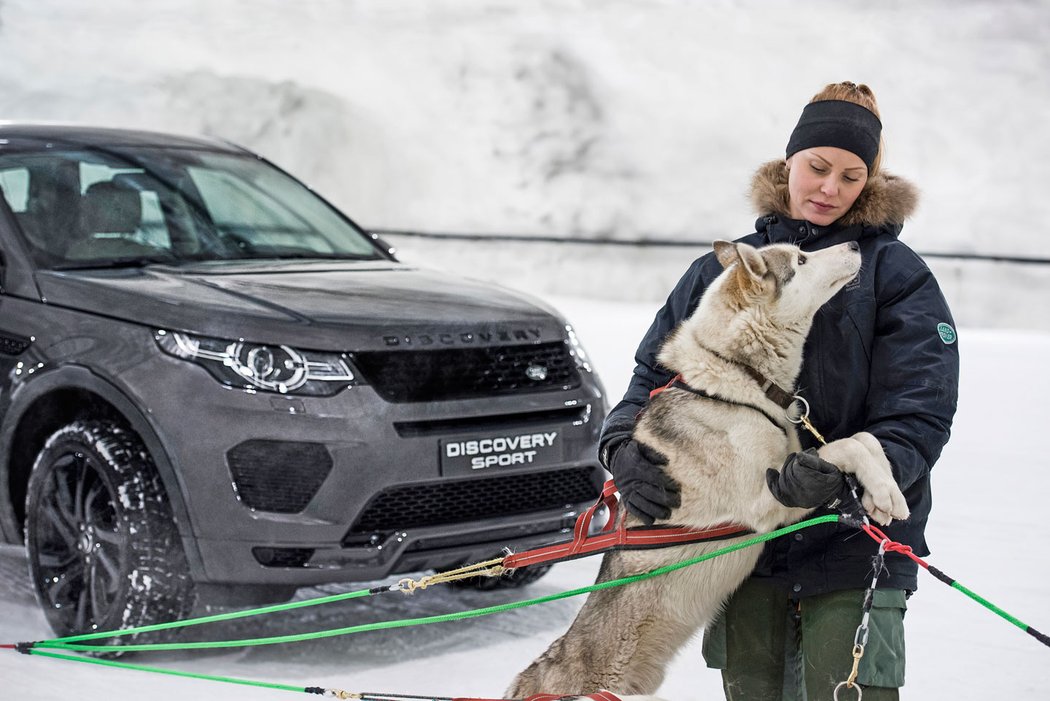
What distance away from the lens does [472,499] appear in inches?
143

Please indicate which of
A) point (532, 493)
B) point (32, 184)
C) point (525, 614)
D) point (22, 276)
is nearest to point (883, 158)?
point (532, 493)

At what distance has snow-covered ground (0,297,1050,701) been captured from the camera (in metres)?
3.36

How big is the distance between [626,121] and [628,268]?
69.3 inches

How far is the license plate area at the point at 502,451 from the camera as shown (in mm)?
3574

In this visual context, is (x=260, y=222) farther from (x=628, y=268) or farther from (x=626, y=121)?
(x=626, y=121)

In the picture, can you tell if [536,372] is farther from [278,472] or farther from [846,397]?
[846,397]

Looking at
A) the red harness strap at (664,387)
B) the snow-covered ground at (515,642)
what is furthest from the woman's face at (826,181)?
the snow-covered ground at (515,642)

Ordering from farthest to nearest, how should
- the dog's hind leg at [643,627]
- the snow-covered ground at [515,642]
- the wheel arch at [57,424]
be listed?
1. the wheel arch at [57,424]
2. the snow-covered ground at [515,642]
3. the dog's hind leg at [643,627]

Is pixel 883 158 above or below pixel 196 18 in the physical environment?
below

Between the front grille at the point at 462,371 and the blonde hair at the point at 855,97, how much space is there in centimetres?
163

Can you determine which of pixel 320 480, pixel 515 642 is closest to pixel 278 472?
pixel 320 480

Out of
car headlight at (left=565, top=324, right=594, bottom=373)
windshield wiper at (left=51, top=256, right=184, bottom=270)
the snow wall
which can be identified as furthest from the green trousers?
the snow wall

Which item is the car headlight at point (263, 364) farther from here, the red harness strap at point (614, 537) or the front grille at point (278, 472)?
the red harness strap at point (614, 537)

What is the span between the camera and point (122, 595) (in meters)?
3.49
